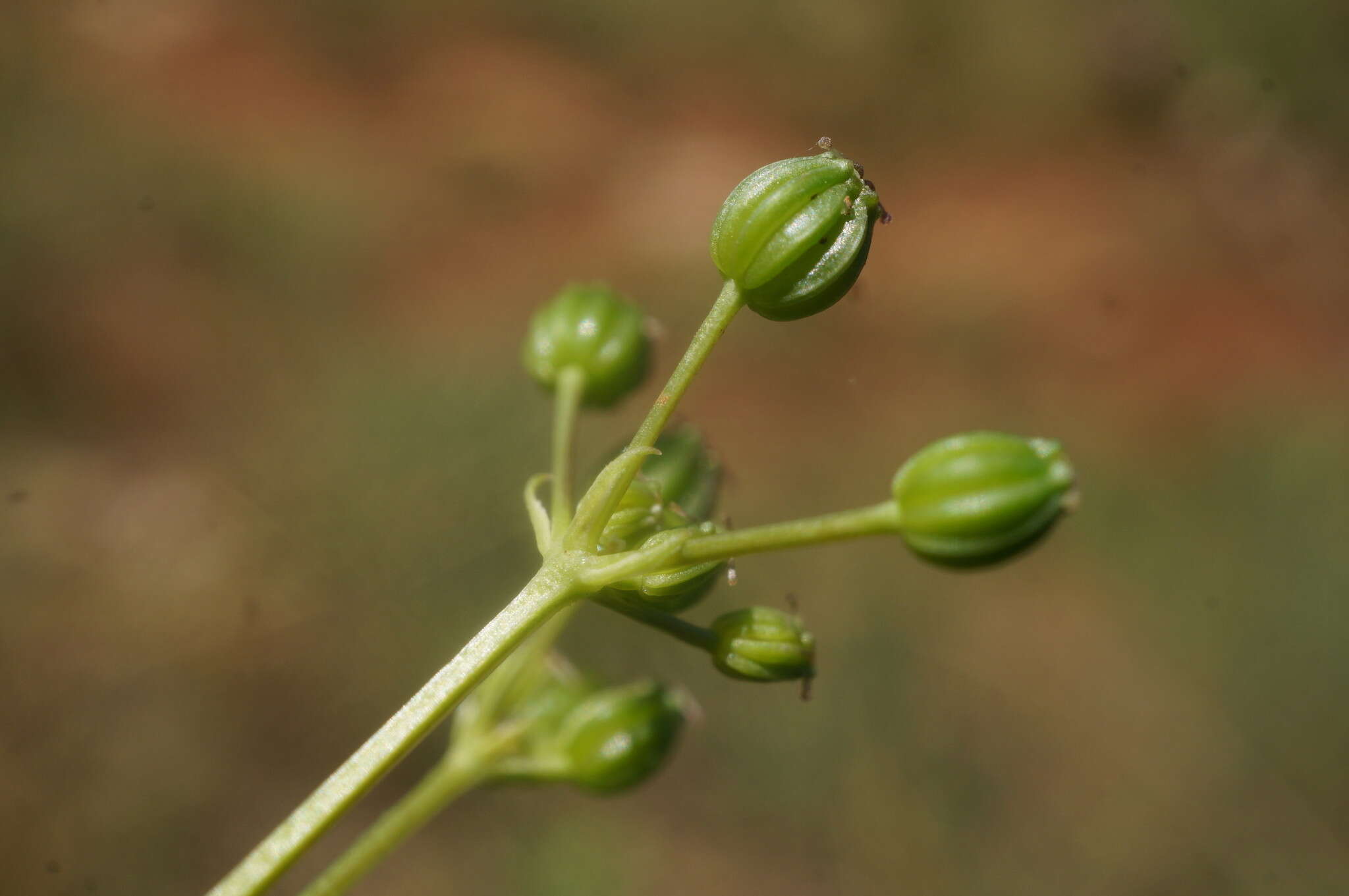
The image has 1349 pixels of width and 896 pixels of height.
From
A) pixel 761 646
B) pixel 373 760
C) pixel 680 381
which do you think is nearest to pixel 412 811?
pixel 373 760

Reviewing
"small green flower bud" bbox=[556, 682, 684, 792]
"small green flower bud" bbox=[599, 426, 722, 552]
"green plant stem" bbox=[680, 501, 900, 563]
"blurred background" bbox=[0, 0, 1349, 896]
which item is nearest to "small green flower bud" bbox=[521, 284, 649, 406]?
"small green flower bud" bbox=[599, 426, 722, 552]

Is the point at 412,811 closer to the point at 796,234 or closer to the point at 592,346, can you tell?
the point at 592,346

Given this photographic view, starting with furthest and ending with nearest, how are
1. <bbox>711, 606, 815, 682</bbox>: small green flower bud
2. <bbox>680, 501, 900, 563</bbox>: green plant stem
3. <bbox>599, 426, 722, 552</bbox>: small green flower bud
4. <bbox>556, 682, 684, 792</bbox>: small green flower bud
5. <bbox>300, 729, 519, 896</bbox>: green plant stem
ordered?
1. <bbox>556, 682, 684, 792</bbox>: small green flower bud
2. <bbox>300, 729, 519, 896</bbox>: green plant stem
3. <bbox>711, 606, 815, 682</bbox>: small green flower bud
4. <bbox>599, 426, 722, 552</bbox>: small green flower bud
5. <bbox>680, 501, 900, 563</bbox>: green plant stem

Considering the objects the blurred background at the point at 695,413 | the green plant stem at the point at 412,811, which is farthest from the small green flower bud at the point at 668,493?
the blurred background at the point at 695,413

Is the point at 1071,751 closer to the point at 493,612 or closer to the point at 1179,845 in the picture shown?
the point at 1179,845

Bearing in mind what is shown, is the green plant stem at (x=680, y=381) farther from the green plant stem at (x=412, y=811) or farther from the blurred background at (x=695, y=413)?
the blurred background at (x=695, y=413)

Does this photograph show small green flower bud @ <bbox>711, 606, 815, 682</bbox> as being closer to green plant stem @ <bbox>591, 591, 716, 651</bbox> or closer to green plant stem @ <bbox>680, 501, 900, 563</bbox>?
green plant stem @ <bbox>591, 591, 716, 651</bbox>

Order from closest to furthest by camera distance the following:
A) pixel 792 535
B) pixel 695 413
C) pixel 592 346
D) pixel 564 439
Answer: pixel 792 535 → pixel 564 439 → pixel 592 346 → pixel 695 413
